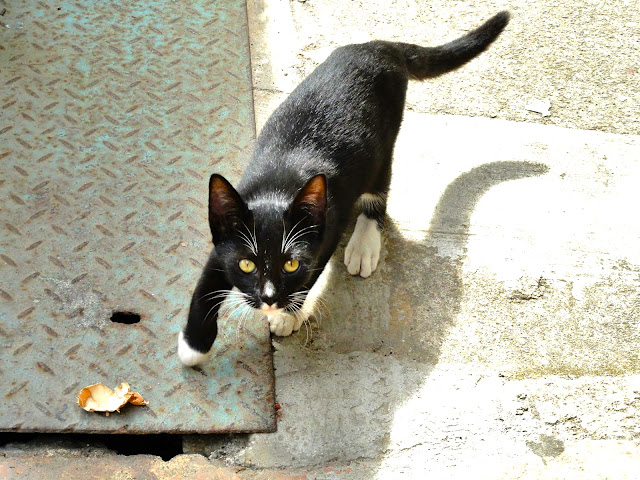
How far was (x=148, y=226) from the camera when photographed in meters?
2.67

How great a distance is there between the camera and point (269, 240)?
6.98 ft

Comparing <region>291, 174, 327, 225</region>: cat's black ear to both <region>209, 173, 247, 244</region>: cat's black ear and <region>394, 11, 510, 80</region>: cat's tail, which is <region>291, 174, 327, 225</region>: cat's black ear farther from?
<region>394, 11, 510, 80</region>: cat's tail

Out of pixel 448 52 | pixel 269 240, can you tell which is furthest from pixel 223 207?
pixel 448 52

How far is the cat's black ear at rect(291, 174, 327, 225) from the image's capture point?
2104 mm

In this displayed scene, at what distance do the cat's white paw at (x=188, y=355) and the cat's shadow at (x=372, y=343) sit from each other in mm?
284

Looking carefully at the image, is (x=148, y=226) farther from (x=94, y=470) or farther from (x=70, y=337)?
(x=94, y=470)

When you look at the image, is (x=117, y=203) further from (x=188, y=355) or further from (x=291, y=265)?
(x=291, y=265)

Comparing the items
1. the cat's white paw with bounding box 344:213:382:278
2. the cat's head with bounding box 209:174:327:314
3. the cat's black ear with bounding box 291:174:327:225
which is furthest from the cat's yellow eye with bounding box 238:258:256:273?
the cat's white paw with bounding box 344:213:382:278

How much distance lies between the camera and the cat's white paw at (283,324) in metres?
2.48

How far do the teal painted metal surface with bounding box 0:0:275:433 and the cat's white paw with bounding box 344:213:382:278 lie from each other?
1.55ft

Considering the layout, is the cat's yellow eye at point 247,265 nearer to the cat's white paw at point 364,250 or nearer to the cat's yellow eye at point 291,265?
the cat's yellow eye at point 291,265

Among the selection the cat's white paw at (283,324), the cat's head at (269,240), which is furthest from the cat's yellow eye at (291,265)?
the cat's white paw at (283,324)

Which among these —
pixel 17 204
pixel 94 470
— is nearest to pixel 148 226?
pixel 17 204

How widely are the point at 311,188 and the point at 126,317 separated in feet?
2.79
